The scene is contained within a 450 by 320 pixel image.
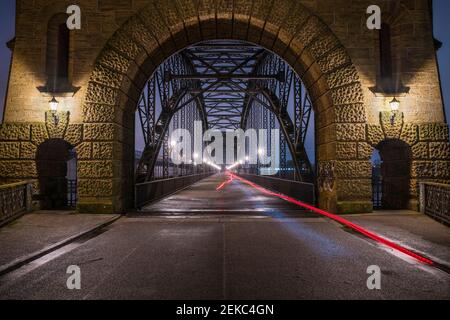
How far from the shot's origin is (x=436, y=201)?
8.64 m

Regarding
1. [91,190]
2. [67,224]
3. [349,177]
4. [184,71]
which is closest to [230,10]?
[349,177]

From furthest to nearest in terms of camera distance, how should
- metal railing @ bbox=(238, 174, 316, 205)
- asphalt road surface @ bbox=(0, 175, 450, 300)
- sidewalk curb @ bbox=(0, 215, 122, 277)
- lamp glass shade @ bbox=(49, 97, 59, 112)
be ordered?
metal railing @ bbox=(238, 174, 316, 205)
lamp glass shade @ bbox=(49, 97, 59, 112)
sidewalk curb @ bbox=(0, 215, 122, 277)
asphalt road surface @ bbox=(0, 175, 450, 300)

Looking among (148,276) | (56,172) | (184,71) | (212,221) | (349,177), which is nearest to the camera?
(148,276)

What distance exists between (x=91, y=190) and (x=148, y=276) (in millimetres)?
6319

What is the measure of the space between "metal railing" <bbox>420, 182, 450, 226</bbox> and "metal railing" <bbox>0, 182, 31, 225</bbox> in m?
11.9

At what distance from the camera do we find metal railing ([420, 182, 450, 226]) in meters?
7.96

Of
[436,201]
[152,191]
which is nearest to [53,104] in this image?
[152,191]

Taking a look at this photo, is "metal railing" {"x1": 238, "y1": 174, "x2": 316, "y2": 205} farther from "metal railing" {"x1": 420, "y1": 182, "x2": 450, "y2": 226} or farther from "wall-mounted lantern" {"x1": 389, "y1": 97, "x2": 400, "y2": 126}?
"wall-mounted lantern" {"x1": 389, "y1": 97, "x2": 400, "y2": 126}

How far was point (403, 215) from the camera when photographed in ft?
30.1

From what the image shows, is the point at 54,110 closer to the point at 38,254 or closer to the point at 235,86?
the point at 38,254

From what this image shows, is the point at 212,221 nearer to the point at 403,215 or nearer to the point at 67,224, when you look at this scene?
the point at 67,224

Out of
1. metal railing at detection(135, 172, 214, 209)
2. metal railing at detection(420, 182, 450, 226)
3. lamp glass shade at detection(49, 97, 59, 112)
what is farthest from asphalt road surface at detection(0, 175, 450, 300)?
lamp glass shade at detection(49, 97, 59, 112)

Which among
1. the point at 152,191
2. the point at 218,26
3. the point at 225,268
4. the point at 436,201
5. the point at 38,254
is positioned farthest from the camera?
the point at 152,191

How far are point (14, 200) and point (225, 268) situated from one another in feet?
24.6
